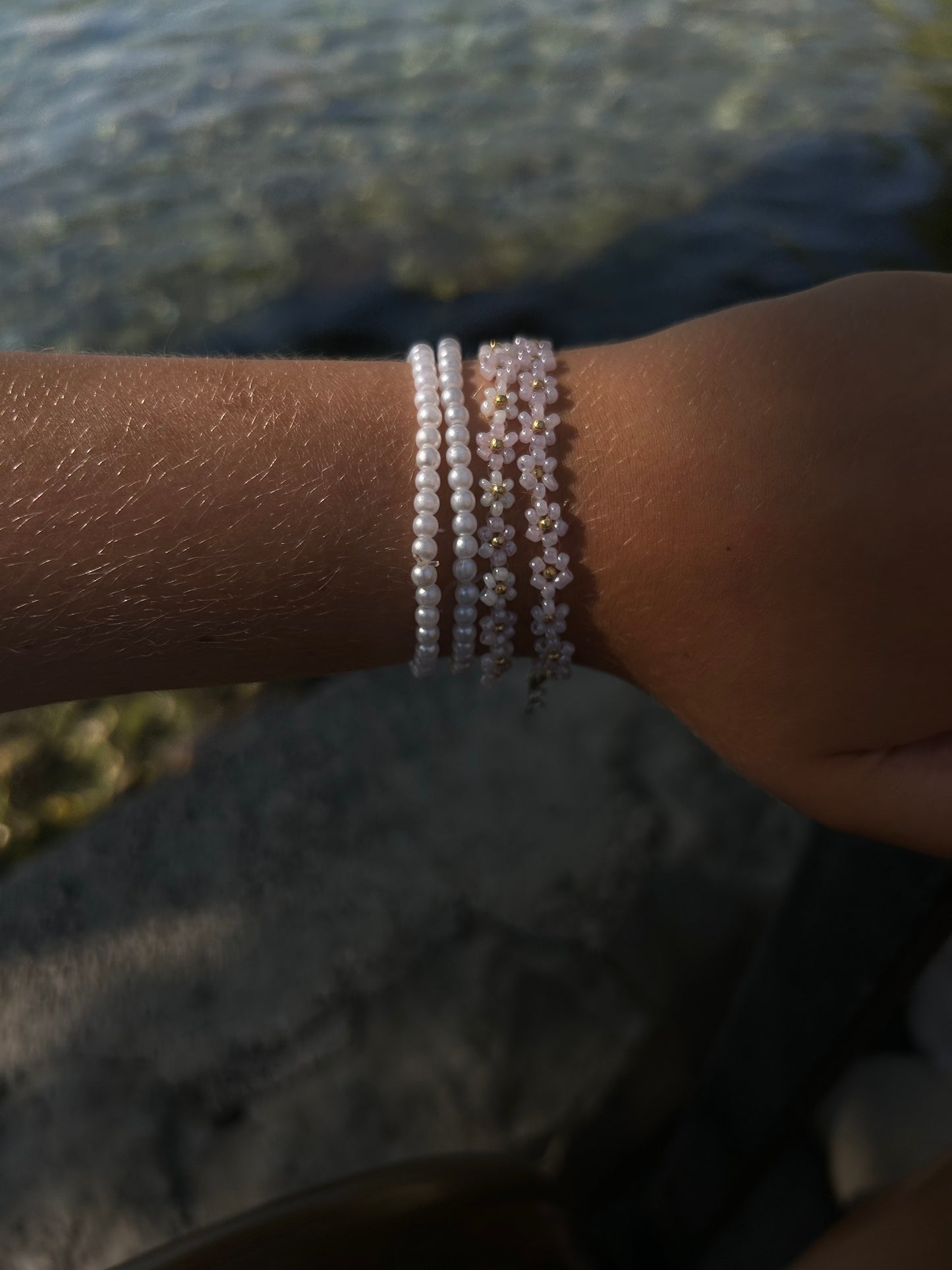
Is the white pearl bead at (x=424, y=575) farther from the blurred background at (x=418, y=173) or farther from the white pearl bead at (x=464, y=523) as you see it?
the blurred background at (x=418, y=173)

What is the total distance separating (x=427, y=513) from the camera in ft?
3.14

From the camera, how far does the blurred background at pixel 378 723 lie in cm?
121

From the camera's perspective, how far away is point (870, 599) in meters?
0.92

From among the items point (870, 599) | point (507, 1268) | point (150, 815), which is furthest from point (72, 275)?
point (507, 1268)

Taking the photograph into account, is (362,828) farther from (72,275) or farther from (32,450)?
(72,275)

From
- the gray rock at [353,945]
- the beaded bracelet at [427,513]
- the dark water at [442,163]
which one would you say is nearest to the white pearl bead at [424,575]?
the beaded bracelet at [427,513]

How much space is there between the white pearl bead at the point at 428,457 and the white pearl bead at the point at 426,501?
1.0 inches

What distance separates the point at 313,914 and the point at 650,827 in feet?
1.64

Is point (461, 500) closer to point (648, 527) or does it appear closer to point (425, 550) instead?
point (425, 550)

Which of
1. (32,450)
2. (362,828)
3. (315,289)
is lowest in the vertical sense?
(362,828)

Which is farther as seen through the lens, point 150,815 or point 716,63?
point 716,63

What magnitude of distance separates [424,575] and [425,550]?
0.02 meters

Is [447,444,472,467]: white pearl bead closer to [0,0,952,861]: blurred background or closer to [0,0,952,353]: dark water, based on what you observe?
[0,0,952,861]: blurred background

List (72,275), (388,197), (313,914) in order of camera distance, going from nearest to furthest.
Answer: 1. (313,914)
2. (72,275)
3. (388,197)
